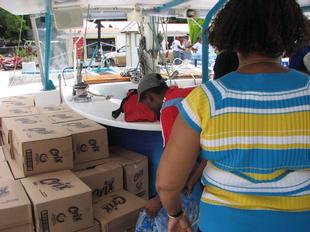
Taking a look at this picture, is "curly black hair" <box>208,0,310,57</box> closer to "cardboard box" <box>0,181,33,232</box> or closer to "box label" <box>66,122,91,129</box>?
"cardboard box" <box>0,181,33,232</box>

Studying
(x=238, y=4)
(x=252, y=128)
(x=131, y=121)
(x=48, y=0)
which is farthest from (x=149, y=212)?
(x=48, y=0)

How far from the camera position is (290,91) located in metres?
0.82

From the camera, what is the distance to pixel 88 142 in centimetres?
216

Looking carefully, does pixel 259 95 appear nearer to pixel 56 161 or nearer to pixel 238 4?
pixel 238 4

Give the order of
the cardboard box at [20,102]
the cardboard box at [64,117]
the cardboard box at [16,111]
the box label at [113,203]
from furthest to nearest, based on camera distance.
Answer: the cardboard box at [20,102] → the cardboard box at [16,111] → the cardboard box at [64,117] → the box label at [113,203]

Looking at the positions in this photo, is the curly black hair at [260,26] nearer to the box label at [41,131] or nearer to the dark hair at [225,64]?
the dark hair at [225,64]

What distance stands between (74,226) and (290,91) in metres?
1.32

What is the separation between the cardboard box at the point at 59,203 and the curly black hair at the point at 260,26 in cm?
117

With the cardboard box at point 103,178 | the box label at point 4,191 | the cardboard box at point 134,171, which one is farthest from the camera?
the cardboard box at point 134,171

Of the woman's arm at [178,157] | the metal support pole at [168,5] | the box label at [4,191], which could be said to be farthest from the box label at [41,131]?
the metal support pole at [168,5]

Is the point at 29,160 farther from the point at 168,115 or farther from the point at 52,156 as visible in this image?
the point at 168,115

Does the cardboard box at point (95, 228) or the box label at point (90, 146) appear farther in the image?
the box label at point (90, 146)

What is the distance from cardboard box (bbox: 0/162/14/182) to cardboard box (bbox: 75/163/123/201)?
1.20ft

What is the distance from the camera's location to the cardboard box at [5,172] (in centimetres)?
193
